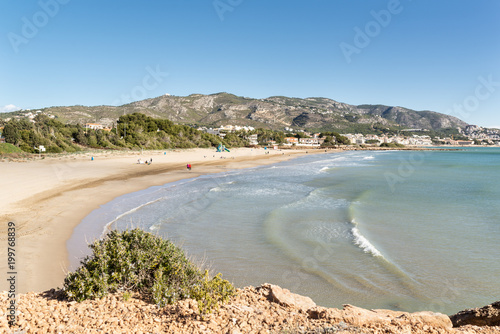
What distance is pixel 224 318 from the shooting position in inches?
163

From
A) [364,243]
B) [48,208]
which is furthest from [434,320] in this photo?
[48,208]

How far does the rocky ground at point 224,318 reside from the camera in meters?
3.85

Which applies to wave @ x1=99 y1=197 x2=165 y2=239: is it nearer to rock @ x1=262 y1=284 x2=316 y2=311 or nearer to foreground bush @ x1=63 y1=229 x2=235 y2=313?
foreground bush @ x1=63 y1=229 x2=235 y2=313

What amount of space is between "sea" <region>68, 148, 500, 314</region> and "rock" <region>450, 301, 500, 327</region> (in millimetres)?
1864

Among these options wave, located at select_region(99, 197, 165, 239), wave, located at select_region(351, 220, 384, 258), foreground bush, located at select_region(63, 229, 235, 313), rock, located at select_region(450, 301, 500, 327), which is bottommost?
wave, located at select_region(351, 220, 384, 258)

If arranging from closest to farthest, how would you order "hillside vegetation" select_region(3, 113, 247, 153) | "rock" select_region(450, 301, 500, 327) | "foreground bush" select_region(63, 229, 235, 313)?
"rock" select_region(450, 301, 500, 327), "foreground bush" select_region(63, 229, 235, 313), "hillside vegetation" select_region(3, 113, 247, 153)

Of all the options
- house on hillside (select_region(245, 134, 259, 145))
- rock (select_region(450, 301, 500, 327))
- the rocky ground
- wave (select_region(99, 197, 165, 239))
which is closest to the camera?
the rocky ground

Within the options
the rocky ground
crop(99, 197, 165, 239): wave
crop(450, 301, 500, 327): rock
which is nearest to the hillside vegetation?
crop(99, 197, 165, 239): wave

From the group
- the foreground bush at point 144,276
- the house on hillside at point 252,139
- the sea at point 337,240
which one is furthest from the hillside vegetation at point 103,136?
the foreground bush at point 144,276

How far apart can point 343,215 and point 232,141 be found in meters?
88.0

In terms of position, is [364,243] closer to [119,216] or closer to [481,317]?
[481,317]

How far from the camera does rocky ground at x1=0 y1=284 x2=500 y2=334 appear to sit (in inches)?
152

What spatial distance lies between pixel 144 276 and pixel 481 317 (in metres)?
5.07

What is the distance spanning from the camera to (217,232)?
1166 centimetres
